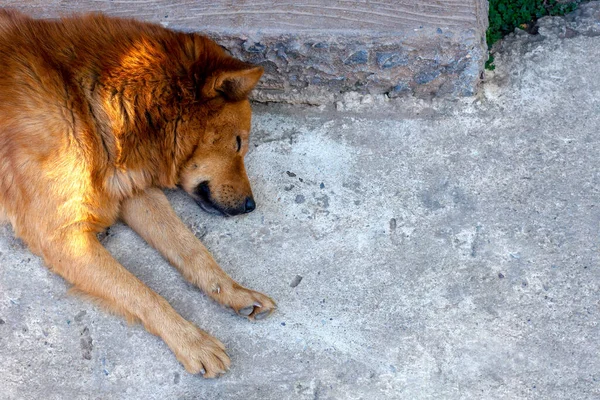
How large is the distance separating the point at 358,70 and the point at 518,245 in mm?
1438

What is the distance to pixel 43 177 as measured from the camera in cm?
337

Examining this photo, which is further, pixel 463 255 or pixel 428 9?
pixel 428 9

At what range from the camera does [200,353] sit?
3.32m

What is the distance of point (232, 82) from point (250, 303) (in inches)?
44.2

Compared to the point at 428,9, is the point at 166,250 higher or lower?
lower

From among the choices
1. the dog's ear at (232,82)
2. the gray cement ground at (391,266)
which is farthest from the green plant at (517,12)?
the dog's ear at (232,82)

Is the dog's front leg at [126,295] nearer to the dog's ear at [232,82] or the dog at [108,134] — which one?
the dog at [108,134]

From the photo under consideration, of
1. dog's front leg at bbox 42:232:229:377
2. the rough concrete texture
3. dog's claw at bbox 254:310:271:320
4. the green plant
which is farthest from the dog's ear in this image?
the green plant

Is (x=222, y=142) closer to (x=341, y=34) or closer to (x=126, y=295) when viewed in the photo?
(x=126, y=295)

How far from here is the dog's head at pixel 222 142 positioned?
11.3ft

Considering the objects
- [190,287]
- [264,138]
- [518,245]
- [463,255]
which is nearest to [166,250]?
[190,287]

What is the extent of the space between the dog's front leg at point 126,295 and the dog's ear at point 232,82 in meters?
1.00

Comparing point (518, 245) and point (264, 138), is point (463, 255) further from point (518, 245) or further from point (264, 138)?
point (264, 138)

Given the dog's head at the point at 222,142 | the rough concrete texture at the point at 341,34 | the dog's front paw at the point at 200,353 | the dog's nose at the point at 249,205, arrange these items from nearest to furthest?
the dog's front paw at the point at 200,353 < the dog's head at the point at 222,142 < the dog's nose at the point at 249,205 < the rough concrete texture at the point at 341,34
